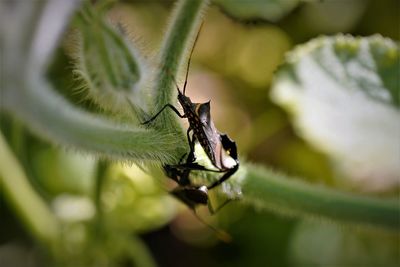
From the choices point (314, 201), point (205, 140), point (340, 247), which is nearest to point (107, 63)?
point (205, 140)

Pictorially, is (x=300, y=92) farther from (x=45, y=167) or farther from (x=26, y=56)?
(x=45, y=167)

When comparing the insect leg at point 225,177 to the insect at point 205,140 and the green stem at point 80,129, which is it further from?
the green stem at point 80,129

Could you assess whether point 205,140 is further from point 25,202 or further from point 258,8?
point 25,202

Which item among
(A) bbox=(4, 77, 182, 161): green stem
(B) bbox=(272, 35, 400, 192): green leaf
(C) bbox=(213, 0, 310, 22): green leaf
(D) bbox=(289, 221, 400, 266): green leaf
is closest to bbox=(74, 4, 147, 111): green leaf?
(A) bbox=(4, 77, 182, 161): green stem

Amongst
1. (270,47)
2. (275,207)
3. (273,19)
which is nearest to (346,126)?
(273,19)

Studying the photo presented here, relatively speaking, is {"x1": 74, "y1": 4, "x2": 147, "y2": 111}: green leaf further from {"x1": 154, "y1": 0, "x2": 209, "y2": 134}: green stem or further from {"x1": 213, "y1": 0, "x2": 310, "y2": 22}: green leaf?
{"x1": 213, "y1": 0, "x2": 310, "y2": 22}: green leaf

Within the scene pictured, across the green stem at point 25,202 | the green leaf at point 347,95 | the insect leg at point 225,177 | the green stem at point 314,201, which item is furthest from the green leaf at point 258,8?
the green stem at point 25,202
